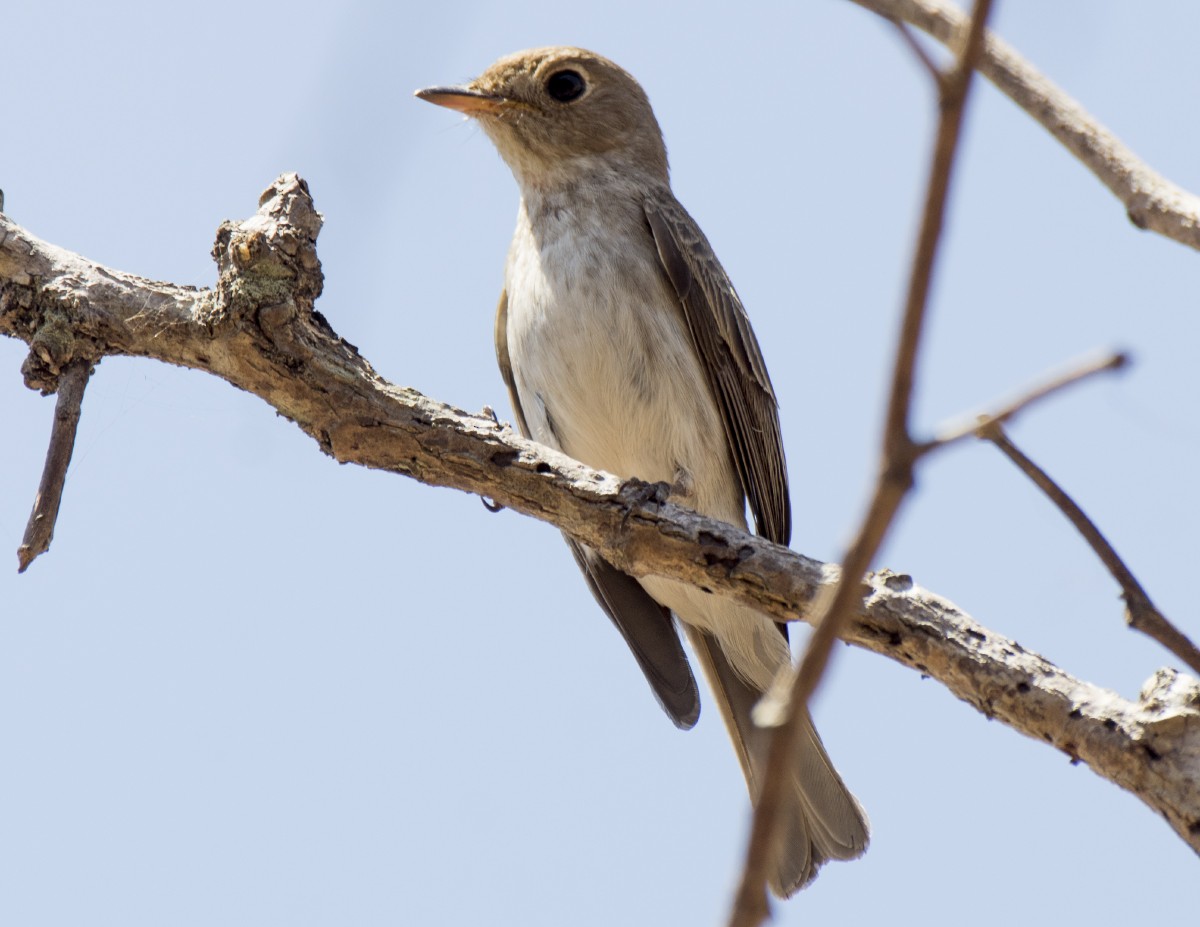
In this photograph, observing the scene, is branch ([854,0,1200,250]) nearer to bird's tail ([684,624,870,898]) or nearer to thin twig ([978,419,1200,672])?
thin twig ([978,419,1200,672])

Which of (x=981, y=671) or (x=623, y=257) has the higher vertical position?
(x=623, y=257)

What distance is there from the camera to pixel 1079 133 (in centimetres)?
275

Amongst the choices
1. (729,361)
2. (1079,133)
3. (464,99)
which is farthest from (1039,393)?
(464,99)

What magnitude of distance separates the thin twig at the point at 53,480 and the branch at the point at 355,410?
0.22m

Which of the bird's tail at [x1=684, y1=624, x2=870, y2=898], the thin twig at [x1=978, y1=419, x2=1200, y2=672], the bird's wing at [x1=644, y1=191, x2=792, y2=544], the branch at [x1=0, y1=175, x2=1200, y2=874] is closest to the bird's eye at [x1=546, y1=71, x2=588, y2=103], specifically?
the bird's wing at [x1=644, y1=191, x2=792, y2=544]

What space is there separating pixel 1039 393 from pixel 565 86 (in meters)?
5.10

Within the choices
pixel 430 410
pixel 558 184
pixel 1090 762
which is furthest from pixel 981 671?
pixel 558 184

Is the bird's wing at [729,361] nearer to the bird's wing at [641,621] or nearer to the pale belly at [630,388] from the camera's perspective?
the pale belly at [630,388]

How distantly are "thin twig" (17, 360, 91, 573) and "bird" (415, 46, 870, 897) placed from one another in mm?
2139

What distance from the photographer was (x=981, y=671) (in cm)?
318

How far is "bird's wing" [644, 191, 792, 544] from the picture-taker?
541cm

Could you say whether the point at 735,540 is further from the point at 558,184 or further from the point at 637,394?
the point at 558,184

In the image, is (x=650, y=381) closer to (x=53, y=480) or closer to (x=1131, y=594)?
(x=53, y=480)

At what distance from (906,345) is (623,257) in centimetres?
421
